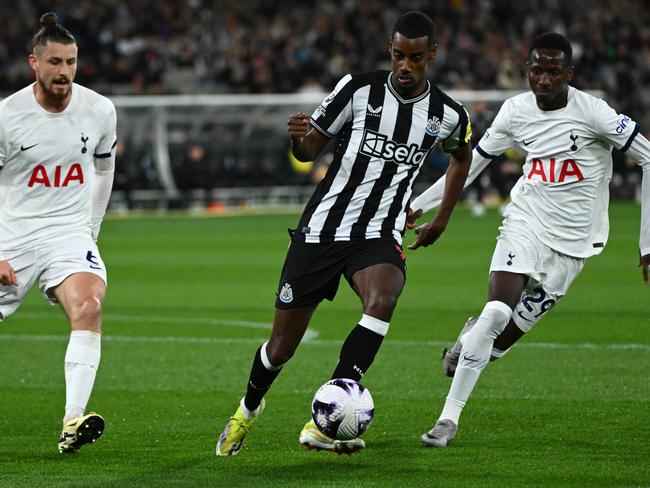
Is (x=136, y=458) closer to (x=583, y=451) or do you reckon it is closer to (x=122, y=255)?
(x=583, y=451)

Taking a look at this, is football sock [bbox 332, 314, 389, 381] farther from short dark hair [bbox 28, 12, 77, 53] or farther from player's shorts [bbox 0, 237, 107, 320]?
short dark hair [bbox 28, 12, 77, 53]

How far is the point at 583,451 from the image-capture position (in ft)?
21.0

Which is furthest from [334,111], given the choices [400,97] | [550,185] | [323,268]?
[550,185]

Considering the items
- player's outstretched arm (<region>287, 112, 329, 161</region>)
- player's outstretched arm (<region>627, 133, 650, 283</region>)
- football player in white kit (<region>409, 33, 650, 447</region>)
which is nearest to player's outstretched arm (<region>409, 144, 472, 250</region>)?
football player in white kit (<region>409, 33, 650, 447</region>)

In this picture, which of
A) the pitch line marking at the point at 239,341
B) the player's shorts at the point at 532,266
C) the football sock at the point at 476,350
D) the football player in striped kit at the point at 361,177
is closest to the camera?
the football player in striped kit at the point at 361,177

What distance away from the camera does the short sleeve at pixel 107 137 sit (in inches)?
269

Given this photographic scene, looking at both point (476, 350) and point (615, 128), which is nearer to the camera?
point (476, 350)

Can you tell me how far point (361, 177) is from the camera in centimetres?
644

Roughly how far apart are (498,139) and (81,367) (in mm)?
2922

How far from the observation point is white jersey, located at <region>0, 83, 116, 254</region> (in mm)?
6598

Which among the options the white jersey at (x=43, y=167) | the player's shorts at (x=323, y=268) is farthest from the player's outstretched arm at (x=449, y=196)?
the white jersey at (x=43, y=167)

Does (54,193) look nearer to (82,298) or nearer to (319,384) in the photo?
(82,298)

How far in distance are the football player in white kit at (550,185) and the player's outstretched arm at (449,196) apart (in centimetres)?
27

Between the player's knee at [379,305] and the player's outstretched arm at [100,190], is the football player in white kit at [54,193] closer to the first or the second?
the player's outstretched arm at [100,190]
